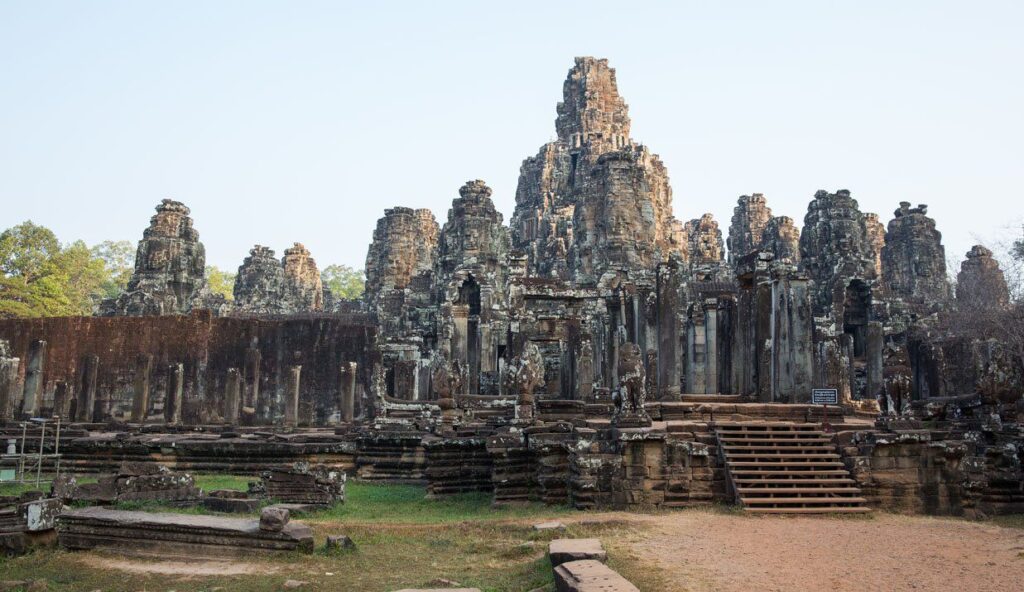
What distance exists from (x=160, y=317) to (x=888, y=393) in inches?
900

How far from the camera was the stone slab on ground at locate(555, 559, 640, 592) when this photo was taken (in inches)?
253

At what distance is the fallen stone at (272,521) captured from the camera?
898 cm

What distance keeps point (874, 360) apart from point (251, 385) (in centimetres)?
1883

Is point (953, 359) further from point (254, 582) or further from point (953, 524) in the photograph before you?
point (254, 582)

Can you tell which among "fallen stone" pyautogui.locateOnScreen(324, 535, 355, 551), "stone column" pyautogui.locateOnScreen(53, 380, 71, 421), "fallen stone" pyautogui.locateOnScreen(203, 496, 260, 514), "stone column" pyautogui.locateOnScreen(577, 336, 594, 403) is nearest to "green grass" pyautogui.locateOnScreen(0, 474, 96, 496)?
"fallen stone" pyautogui.locateOnScreen(203, 496, 260, 514)

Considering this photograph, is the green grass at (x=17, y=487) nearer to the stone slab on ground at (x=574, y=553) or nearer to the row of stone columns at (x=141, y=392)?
the row of stone columns at (x=141, y=392)

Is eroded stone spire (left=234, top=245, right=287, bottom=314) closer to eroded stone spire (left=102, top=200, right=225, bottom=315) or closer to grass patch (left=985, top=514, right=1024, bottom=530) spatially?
eroded stone spire (left=102, top=200, right=225, bottom=315)

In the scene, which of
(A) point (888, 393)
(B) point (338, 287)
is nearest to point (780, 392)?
(A) point (888, 393)

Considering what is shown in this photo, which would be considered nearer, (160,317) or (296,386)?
(296,386)

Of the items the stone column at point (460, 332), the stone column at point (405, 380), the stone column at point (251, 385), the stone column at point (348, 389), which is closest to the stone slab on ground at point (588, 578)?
the stone column at point (348, 389)

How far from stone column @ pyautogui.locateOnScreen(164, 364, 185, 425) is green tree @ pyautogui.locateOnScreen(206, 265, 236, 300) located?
4009 centimetres

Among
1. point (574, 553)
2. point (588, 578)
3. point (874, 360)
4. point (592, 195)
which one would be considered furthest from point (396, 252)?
point (588, 578)

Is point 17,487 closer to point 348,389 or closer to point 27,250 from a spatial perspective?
point 348,389

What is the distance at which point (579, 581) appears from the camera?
6.65m
